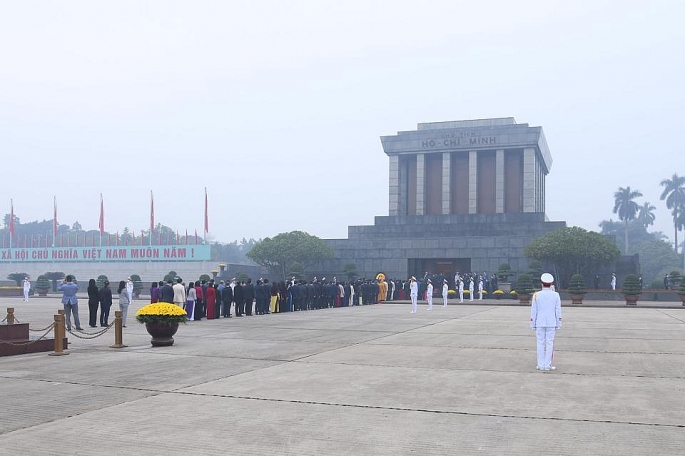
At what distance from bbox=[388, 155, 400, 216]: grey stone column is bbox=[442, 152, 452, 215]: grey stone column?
5273 millimetres

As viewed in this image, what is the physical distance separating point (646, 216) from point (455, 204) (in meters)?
101

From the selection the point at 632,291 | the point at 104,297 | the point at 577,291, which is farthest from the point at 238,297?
the point at 632,291

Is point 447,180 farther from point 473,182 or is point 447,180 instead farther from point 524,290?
point 524,290

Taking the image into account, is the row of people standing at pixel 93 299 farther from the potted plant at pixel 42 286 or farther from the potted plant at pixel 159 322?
the potted plant at pixel 42 286

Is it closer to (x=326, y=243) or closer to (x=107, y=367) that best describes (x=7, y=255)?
(x=326, y=243)

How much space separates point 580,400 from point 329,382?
3.72 m

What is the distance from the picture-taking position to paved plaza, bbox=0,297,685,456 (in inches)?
259

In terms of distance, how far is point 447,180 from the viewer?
7288 centimetres

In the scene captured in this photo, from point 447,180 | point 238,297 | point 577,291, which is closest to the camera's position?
point 238,297

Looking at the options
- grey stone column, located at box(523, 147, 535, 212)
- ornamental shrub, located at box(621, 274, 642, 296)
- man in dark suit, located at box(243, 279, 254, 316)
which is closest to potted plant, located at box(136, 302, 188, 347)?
man in dark suit, located at box(243, 279, 254, 316)

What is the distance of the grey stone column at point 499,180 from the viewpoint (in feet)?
233

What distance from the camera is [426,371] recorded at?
11.4 metres

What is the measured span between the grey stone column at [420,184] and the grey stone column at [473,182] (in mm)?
5243

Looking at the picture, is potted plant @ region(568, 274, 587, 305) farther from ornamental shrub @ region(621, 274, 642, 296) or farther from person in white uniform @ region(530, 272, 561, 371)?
person in white uniform @ region(530, 272, 561, 371)
